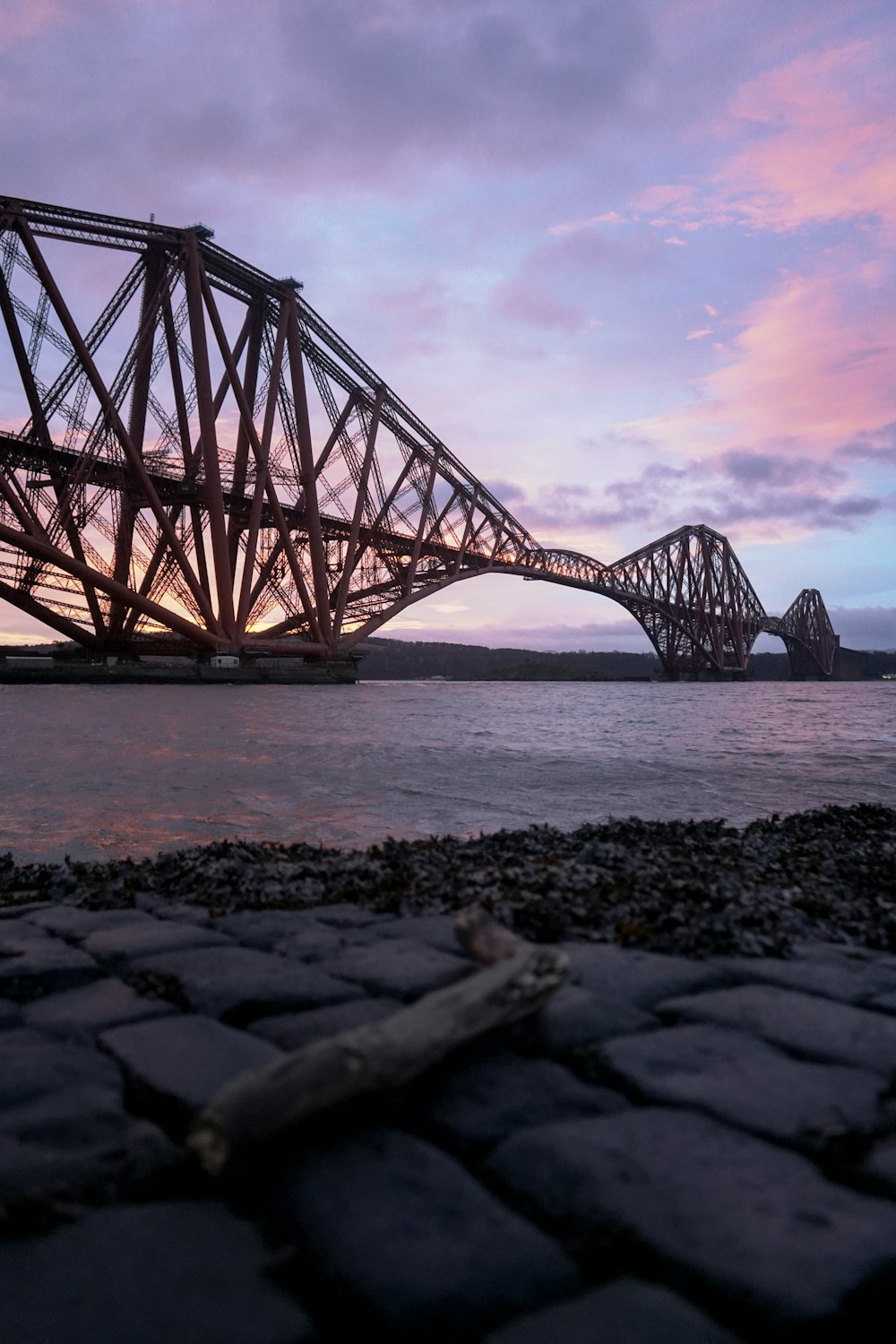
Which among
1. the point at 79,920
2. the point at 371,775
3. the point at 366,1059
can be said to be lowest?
the point at 371,775

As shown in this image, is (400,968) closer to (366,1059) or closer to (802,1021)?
(366,1059)

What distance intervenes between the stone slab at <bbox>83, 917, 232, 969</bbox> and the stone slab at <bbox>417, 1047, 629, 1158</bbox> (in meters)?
1.39

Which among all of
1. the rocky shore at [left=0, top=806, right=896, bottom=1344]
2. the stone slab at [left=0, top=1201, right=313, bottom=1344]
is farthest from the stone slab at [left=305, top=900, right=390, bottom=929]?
the stone slab at [left=0, top=1201, right=313, bottom=1344]

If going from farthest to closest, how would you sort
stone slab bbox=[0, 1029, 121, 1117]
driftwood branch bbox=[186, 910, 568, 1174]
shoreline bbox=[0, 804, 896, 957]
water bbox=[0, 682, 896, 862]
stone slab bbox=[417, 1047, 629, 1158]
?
water bbox=[0, 682, 896, 862]
shoreline bbox=[0, 804, 896, 957]
stone slab bbox=[0, 1029, 121, 1117]
stone slab bbox=[417, 1047, 629, 1158]
driftwood branch bbox=[186, 910, 568, 1174]

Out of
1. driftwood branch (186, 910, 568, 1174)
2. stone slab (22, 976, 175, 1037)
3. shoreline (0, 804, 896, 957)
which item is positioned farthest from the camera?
shoreline (0, 804, 896, 957)

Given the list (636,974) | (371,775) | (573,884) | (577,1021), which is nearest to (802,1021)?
(636,974)

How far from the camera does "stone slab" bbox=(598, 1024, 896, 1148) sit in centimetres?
188

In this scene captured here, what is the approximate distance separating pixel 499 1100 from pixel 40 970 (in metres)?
1.74

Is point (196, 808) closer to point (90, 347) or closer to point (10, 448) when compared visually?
point (10, 448)

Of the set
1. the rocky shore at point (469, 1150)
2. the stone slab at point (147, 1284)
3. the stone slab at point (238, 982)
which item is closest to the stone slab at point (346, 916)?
the rocky shore at point (469, 1150)

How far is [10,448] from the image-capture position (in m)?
38.6

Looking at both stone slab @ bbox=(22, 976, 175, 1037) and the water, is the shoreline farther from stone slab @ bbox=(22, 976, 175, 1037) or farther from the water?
the water

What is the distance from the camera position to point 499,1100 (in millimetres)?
1914

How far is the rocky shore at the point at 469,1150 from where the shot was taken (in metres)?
1.39
